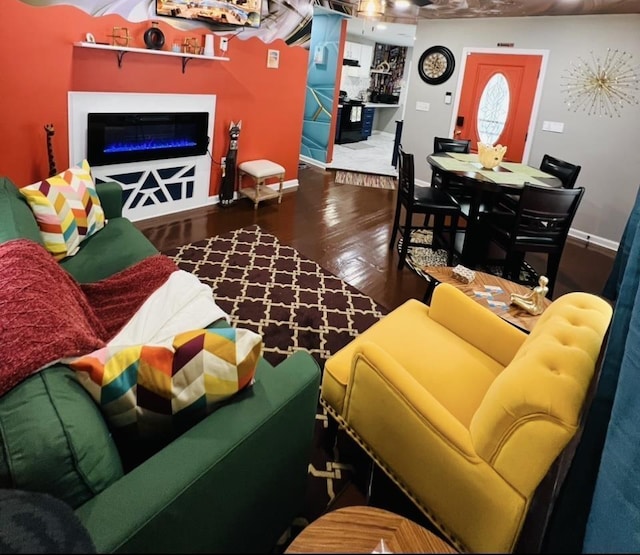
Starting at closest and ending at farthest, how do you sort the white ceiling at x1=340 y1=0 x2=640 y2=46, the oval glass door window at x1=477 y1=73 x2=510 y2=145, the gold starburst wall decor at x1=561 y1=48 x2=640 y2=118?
the white ceiling at x1=340 y1=0 x2=640 y2=46 < the gold starburst wall decor at x1=561 y1=48 x2=640 y2=118 < the oval glass door window at x1=477 y1=73 x2=510 y2=145

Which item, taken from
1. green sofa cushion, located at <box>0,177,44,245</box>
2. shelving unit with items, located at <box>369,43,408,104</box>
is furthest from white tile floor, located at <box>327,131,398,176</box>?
green sofa cushion, located at <box>0,177,44,245</box>

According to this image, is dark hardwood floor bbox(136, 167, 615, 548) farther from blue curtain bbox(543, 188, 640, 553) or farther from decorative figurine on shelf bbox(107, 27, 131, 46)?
blue curtain bbox(543, 188, 640, 553)

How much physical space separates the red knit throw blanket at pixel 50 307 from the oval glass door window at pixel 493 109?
502 cm

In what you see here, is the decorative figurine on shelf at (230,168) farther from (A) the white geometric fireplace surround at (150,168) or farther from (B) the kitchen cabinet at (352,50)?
(B) the kitchen cabinet at (352,50)

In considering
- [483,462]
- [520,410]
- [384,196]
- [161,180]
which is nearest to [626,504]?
[520,410]

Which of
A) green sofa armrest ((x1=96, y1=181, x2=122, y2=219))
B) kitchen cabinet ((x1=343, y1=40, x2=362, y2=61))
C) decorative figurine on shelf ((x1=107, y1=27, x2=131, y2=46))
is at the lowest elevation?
green sofa armrest ((x1=96, y1=181, x2=122, y2=219))

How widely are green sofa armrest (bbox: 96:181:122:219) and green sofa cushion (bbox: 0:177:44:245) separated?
0.59 m

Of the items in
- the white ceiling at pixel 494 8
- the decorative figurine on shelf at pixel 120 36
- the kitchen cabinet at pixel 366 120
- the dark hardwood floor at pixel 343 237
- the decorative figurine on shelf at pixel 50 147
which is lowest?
the dark hardwood floor at pixel 343 237

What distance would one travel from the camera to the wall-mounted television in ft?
13.2

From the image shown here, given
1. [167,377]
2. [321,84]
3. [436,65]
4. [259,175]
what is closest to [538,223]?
[259,175]

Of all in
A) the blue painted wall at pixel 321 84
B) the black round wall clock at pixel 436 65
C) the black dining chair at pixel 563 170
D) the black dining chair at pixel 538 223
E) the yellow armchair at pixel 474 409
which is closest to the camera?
the yellow armchair at pixel 474 409

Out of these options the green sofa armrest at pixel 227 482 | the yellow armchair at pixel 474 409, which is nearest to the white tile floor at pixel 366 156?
the yellow armchair at pixel 474 409

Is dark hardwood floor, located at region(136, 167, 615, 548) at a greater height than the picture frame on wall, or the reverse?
the picture frame on wall

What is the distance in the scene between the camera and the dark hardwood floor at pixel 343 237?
3910 millimetres
